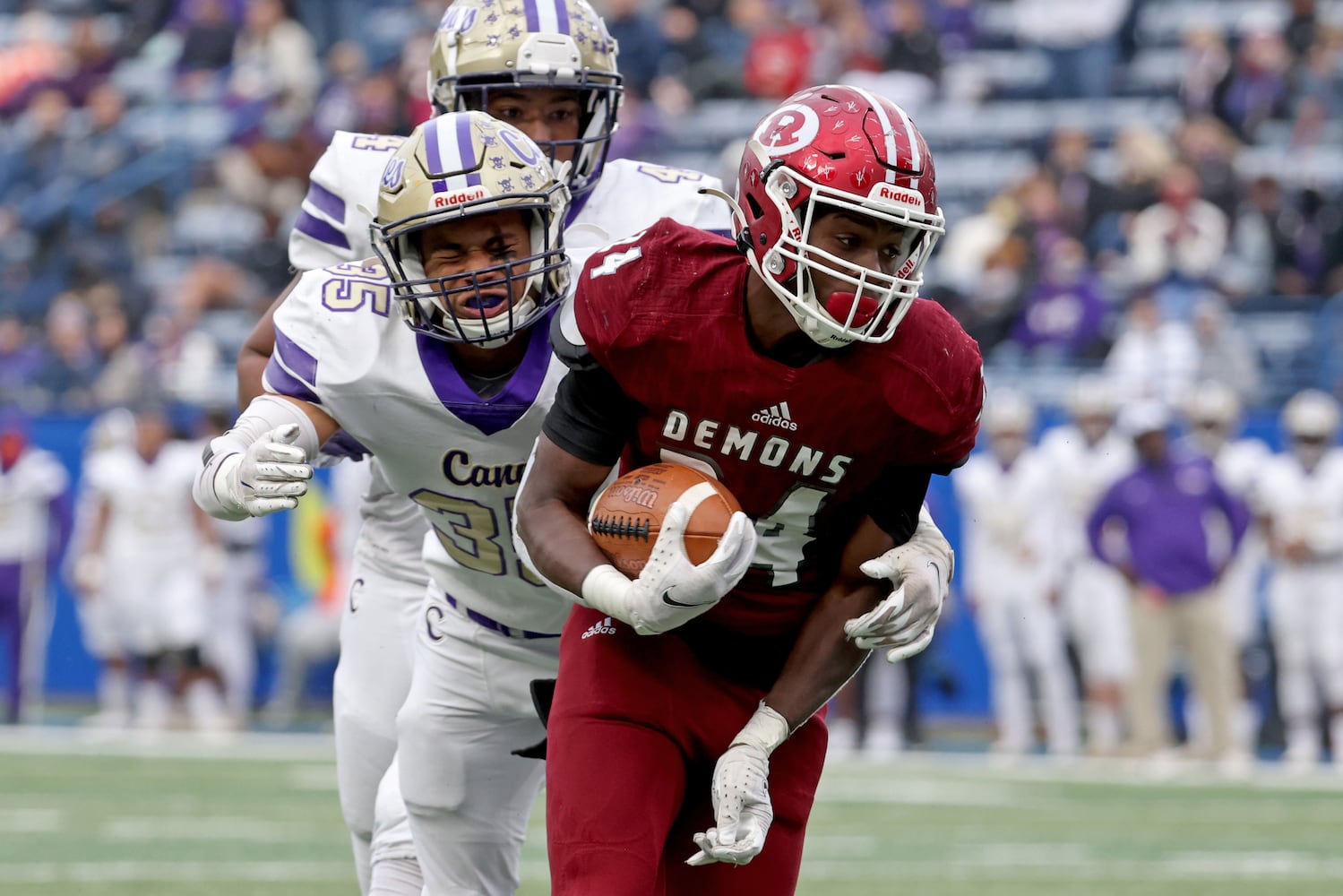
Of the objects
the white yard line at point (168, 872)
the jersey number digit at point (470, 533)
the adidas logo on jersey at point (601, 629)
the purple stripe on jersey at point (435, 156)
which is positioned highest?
the purple stripe on jersey at point (435, 156)

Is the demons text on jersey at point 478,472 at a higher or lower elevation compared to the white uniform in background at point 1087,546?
higher

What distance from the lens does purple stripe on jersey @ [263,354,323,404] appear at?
3855 millimetres

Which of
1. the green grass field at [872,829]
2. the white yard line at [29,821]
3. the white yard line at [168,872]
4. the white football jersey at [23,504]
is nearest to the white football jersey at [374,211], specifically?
the green grass field at [872,829]

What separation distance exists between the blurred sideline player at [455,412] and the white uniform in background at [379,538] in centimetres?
23

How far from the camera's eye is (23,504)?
1227 cm

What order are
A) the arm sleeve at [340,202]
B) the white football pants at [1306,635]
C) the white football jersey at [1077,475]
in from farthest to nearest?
the white football jersey at [1077,475]
the white football pants at [1306,635]
the arm sleeve at [340,202]

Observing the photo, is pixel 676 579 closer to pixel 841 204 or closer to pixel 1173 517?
pixel 841 204

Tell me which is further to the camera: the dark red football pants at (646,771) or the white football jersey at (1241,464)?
the white football jersey at (1241,464)

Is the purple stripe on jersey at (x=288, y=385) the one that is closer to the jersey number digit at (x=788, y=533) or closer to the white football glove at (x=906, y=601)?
the jersey number digit at (x=788, y=533)

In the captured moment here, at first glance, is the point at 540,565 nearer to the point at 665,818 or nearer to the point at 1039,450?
Result: the point at 665,818

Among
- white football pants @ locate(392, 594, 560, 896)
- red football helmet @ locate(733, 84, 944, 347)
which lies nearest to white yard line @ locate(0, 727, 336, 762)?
white football pants @ locate(392, 594, 560, 896)

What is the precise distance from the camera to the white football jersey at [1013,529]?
11180 millimetres

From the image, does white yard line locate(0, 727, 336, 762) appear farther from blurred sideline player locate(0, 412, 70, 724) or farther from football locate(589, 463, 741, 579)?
football locate(589, 463, 741, 579)

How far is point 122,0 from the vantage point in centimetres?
1786
